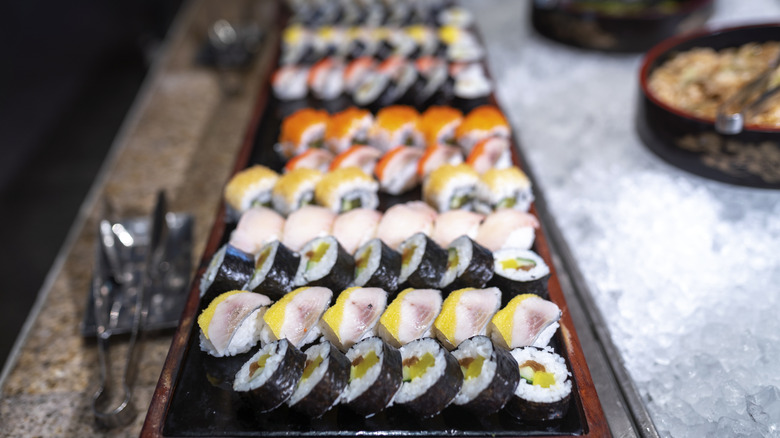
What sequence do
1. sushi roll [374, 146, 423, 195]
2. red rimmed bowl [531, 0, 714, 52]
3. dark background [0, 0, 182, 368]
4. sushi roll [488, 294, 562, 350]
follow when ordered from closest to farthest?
sushi roll [488, 294, 562, 350], sushi roll [374, 146, 423, 195], red rimmed bowl [531, 0, 714, 52], dark background [0, 0, 182, 368]

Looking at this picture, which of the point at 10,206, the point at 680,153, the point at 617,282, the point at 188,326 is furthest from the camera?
the point at 10,206

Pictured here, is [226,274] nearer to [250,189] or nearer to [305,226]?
[305,226]

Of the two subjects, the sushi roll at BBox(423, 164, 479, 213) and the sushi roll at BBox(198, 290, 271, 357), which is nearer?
the sushi roll at BBox(198, 290, 271, 357)

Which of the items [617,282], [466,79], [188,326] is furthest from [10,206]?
[617,282]

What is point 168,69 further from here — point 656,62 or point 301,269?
point 656,62

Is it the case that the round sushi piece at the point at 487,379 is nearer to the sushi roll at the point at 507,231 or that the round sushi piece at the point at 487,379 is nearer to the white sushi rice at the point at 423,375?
the white sushi rice at the point at 423,375

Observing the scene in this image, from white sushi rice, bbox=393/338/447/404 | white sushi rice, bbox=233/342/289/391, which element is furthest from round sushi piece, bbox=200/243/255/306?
white sushi rice, bbox=393/338/447/404

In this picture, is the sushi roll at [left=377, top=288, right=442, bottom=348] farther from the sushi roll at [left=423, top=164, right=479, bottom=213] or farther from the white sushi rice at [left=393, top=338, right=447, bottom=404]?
the sushi roll at [left=423, top=164, right=479, bottom=213]

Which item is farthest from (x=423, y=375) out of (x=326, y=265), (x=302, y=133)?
(x=302, y=133)
